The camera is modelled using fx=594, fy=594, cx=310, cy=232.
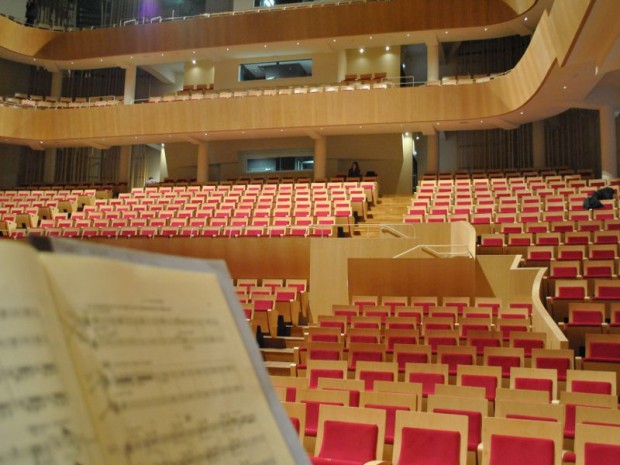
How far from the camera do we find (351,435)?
6.12 feet

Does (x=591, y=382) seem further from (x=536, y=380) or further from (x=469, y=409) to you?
(x=469, y=409)

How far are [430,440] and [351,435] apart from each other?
24 centimetres

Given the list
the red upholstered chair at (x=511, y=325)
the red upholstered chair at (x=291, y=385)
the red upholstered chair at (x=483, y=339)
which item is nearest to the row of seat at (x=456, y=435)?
the red upholstered chair at (x=291, y=385)

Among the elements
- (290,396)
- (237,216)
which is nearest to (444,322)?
(290,396)

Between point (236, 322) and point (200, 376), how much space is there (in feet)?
0.31

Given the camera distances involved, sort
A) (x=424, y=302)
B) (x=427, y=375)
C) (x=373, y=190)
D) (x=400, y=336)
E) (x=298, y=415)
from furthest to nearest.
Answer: (x=373, y=190)
(x=424, y=302)
(x=400, y=336)
(x=427, y=375)
(x=298, y=415)

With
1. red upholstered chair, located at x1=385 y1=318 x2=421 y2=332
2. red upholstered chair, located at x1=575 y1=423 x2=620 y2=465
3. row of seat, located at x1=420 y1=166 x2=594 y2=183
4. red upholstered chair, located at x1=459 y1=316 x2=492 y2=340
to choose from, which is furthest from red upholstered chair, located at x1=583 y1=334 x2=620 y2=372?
row of seat, located at x1=420 y1=166 x2=594 y2=183

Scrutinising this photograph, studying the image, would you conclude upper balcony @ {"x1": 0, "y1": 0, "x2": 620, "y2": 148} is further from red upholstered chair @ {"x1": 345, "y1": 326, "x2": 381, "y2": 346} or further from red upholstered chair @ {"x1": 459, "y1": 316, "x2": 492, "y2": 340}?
red upholstered chair @ {"x1": 345, "y1": 326, "x2": 381, "y2": 346}

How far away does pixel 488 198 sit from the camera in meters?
6.78

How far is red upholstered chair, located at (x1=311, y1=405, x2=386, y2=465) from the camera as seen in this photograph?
1.83m

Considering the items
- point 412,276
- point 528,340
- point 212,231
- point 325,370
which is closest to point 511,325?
point 528,340

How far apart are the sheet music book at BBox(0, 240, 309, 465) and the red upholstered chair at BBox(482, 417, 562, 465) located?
1361 millimetres

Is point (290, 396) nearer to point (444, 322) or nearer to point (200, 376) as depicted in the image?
point (444, 322)

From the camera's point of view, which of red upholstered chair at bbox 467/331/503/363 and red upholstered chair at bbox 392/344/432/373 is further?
red upholstered chair at bbox 467/331/503/363
